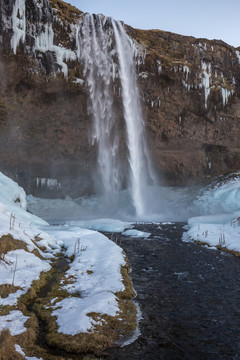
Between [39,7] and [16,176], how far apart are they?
21202mm

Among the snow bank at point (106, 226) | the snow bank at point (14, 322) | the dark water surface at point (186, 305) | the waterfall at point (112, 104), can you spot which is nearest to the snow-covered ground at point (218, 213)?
the dark water surface at point (186, 305)

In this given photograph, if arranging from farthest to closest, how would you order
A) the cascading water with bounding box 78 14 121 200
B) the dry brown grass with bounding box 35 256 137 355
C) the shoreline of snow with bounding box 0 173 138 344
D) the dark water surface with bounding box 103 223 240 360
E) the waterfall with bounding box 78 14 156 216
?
the waterfall with bounding box 78 14 156 216 → the cascading water with bounding box 78 14 121 200 → the shoreline of snow with bounding box 0 173 138 344 → the dark water surface with bounding box 103 223 240 360 → the dry brown grass with bounding box 35 256 137 355

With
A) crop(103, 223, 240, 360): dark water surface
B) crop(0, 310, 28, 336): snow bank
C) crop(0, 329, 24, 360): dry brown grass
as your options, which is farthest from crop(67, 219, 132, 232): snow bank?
crop(0, 329, 24, 360): dry brown grass

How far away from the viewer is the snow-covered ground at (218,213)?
55.2ft

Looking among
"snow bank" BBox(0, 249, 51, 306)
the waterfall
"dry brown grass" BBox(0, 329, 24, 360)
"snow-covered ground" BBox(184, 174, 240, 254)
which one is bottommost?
"snow-covered ground" BBox(184, 174, 240, 254)

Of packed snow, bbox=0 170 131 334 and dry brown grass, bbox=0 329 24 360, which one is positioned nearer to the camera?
dry brown grass, bbox=0 329 24 360

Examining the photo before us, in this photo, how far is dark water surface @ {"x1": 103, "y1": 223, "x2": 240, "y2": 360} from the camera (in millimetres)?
5406

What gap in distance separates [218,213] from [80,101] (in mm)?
20870

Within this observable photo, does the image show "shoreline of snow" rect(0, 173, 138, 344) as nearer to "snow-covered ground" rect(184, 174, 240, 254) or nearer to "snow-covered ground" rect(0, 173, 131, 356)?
"snow-covered ground" rect(0, 173, 131, 356)

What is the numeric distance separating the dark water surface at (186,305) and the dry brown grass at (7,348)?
169 cm

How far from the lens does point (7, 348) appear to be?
14.7 ft

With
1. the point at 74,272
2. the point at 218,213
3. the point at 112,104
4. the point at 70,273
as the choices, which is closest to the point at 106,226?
the point at 218,213

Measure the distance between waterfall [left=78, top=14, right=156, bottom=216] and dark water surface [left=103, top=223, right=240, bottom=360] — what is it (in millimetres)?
22718

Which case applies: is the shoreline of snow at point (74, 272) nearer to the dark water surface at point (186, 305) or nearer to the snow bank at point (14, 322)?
the snow bank at point (14, 322)
